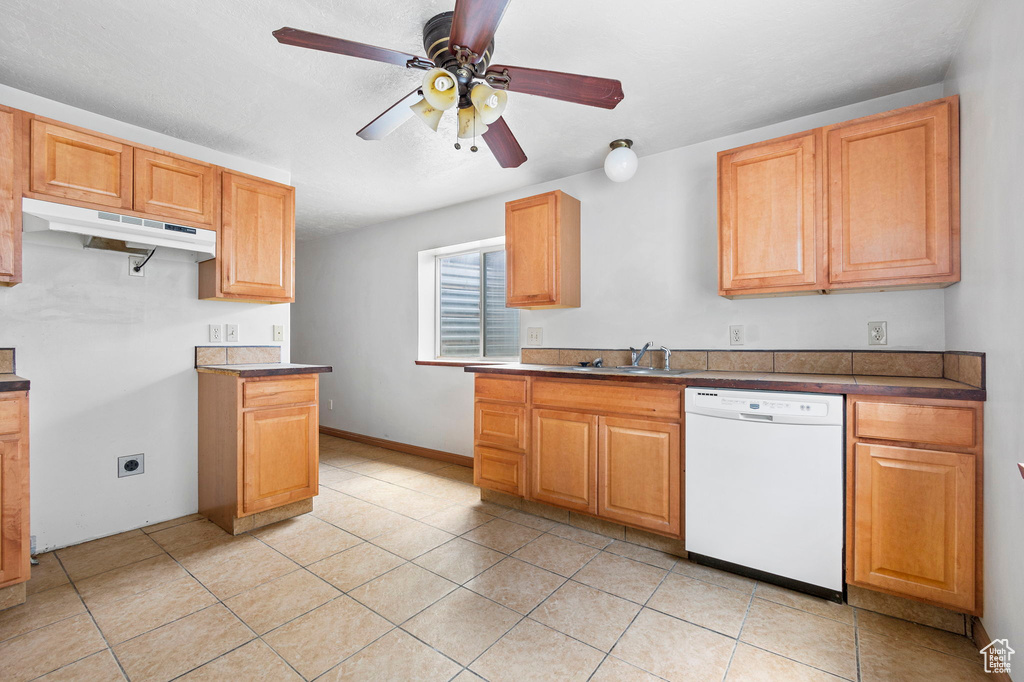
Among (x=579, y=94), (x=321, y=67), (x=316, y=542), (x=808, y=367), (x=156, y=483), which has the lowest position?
(x=316, y=542)

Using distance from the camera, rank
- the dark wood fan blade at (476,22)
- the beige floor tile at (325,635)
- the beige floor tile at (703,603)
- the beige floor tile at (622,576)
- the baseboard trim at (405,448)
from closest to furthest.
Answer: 1. the dark wood fan blade at (476,22)
2. the beige floor tile at (325,635)
3. the beige floor tile at (703,603)
4. the beige floor tile at (622,576)
5. the baseboard trim at (405,448)

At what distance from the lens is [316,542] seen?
8.34 ft

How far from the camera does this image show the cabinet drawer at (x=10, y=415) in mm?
1855

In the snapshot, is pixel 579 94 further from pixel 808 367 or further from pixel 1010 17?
pixel 808 367

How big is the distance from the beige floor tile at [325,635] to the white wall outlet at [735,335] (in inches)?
91.9

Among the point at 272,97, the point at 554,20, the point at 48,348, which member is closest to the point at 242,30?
the point at 272,97

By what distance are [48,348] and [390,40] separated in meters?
2.39

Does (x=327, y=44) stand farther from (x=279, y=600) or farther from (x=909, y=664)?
(x=909, y=664)

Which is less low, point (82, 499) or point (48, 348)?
point (48, 348)

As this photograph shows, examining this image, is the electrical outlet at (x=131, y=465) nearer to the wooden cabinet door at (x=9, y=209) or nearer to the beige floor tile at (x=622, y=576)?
the wooden cabinet door at (x=9, y=209)

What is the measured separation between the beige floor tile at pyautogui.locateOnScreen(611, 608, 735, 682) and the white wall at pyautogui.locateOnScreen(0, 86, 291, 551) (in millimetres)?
2826

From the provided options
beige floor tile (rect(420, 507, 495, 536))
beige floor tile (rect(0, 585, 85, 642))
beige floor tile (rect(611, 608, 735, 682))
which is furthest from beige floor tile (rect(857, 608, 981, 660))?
beige floor tile (rect(0, 585, 85, 642))

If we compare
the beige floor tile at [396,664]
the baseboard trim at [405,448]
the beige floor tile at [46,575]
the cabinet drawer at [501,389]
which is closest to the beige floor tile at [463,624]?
the beige floor tile at [396,664]

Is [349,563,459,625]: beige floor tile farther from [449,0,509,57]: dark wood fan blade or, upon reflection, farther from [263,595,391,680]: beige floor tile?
[449,0,509,57]: dark wood fan blade
